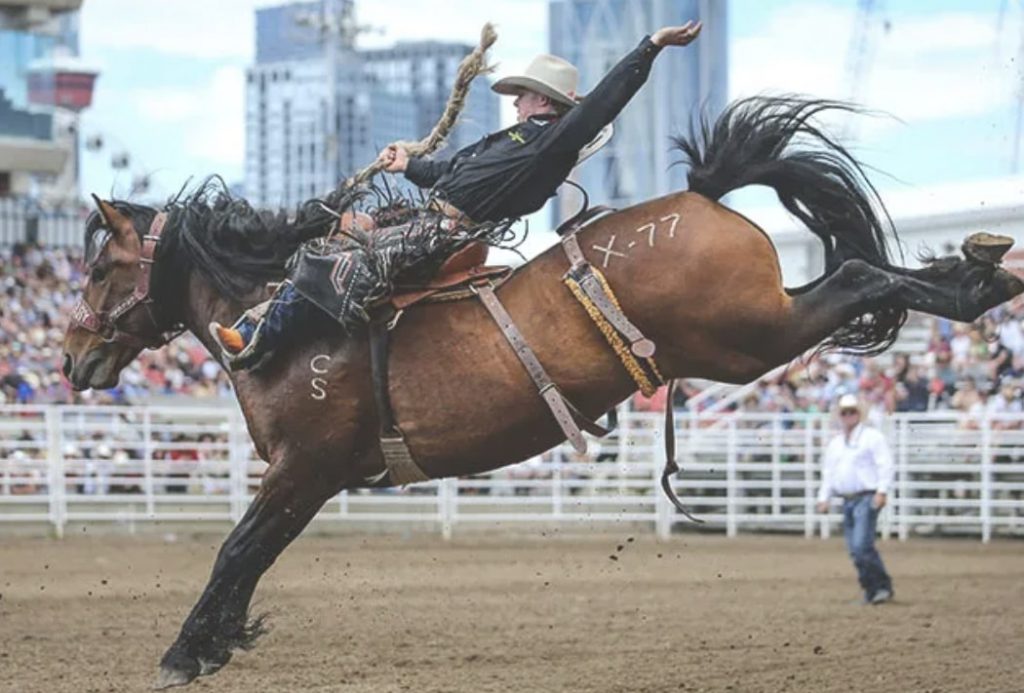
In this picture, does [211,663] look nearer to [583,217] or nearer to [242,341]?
[242,341]

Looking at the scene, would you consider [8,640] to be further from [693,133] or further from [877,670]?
[693,133]

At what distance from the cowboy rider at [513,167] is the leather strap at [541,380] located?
16.0 inches

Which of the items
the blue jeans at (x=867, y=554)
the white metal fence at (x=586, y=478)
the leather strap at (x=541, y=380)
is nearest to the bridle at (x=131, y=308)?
the leather strap at (x=541, y=380)

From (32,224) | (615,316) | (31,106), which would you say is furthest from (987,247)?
(31,106)

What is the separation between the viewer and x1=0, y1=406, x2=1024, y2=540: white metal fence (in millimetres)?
17078

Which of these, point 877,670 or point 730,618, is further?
point 730,618

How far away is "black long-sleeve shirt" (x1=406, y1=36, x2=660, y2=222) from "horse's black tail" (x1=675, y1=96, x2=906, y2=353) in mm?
391

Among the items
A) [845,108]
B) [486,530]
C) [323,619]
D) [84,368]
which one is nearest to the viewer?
[845,108]

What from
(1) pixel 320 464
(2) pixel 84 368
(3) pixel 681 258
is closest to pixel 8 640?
(2) pixel 84 368

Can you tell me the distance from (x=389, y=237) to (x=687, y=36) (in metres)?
1.36

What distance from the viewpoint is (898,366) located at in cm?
1920

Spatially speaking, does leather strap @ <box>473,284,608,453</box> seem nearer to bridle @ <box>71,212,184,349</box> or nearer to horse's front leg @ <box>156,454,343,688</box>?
horse's front leg @ <box>156,454,343,688</box>

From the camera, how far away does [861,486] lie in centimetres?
1266

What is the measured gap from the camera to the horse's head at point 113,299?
24.8 feet
